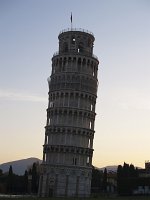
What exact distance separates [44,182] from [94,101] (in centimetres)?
1857

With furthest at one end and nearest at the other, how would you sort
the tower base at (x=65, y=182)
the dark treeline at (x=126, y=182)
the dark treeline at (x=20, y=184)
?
1. the dark treeline at (x=20, y=184)
2. the dark treeline at (x=126, y=182)
3. the tower base at (x=65, y=182)

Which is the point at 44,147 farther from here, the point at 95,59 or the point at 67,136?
the point at 95,59

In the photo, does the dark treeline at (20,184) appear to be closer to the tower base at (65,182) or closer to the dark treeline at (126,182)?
the dark treeline at (126,182)

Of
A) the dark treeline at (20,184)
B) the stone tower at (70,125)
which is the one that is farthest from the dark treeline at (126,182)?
the dark treeline at (20,184)

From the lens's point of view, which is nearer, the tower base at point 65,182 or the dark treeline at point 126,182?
the tower base at point 65,182

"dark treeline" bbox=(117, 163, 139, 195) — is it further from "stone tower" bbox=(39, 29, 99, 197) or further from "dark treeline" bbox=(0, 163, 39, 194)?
"dark treeline" bbox=(0, 163, 39, 194)

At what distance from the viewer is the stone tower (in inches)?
3123

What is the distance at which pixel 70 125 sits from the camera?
80.2 metres

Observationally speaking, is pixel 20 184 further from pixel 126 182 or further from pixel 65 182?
pixel 65 182

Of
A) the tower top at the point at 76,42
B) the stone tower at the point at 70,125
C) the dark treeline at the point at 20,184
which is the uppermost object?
the tower top at the point at 76,42

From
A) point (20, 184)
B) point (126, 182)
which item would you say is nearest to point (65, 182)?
point (126, 182)

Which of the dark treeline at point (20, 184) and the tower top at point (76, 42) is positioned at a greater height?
the tower top at point (76, 42)

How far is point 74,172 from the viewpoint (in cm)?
7956

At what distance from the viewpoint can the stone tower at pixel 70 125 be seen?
260ft
